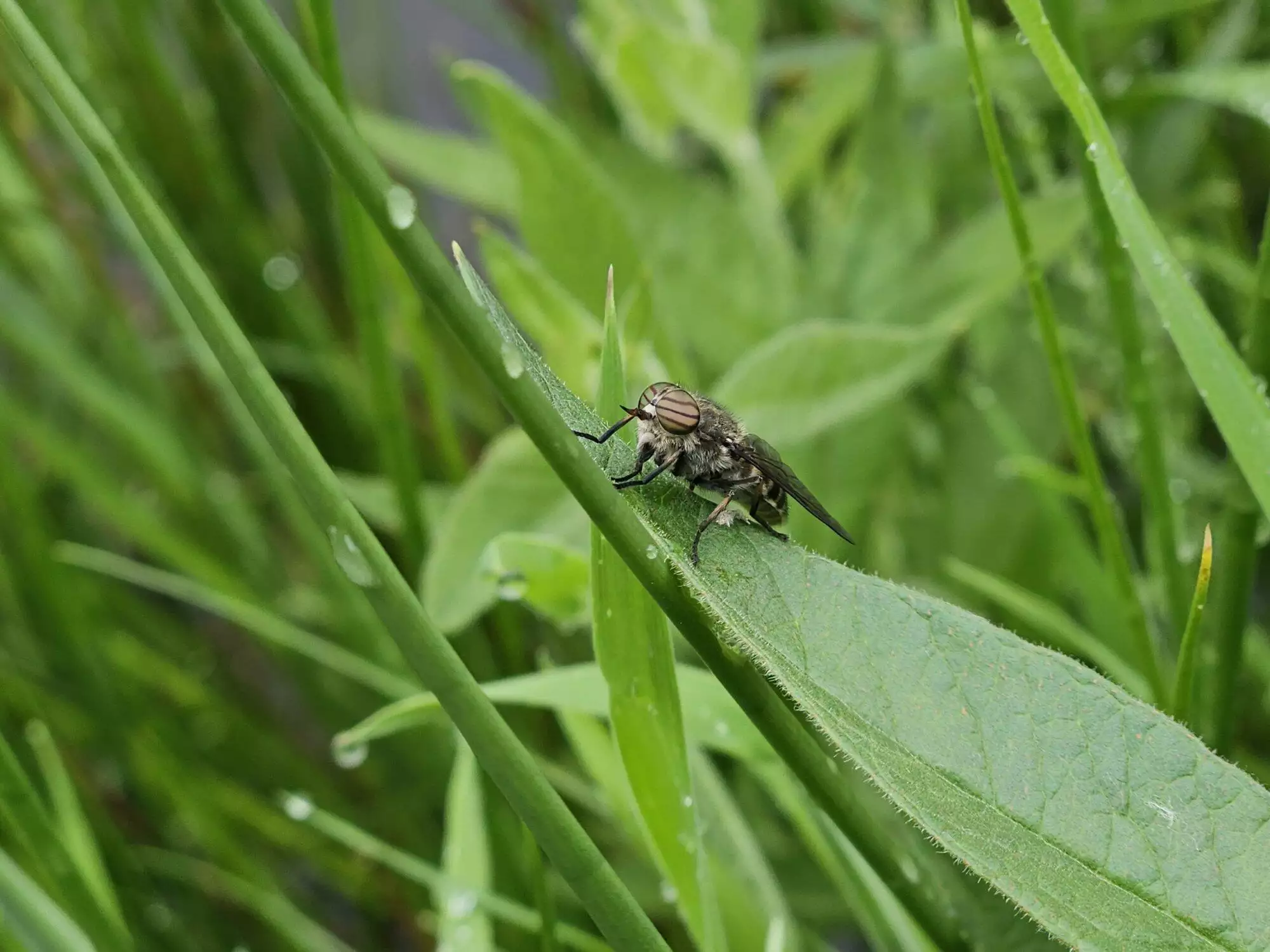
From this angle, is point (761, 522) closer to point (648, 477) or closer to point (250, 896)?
point (648, 477)

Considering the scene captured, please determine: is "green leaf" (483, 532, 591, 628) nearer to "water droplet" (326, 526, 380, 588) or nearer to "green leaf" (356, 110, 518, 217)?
"water droplet" (326, 526, 380, 588)

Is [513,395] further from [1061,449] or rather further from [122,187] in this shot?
[1061,449]

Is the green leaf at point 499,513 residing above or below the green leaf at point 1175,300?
above

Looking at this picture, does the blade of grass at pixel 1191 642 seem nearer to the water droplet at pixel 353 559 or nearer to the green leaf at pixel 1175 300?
the green leaf at pixel 1175 300

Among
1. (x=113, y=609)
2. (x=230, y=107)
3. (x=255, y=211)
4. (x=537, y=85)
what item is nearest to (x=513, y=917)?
(x=113, y=609)

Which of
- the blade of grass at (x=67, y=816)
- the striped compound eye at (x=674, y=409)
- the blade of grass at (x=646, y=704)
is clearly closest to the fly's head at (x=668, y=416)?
the striped compound eye at (x=674, y=409)

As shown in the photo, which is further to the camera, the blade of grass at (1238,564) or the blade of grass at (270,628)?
the blade of grass at (270,628)
